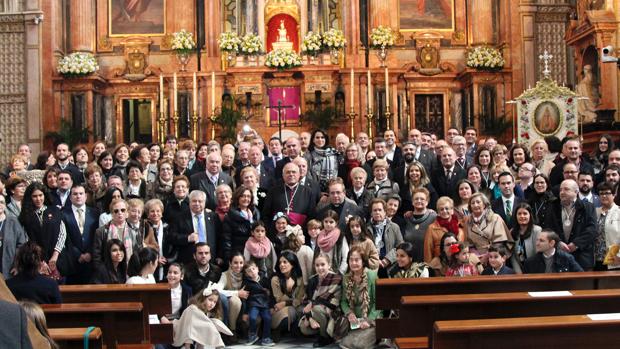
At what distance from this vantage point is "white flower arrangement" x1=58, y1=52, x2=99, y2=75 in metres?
17.8

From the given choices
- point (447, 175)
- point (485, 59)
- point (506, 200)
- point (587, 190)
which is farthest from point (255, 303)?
point (485, 59)

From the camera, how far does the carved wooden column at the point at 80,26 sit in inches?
731

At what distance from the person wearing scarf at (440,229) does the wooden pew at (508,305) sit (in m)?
2.21

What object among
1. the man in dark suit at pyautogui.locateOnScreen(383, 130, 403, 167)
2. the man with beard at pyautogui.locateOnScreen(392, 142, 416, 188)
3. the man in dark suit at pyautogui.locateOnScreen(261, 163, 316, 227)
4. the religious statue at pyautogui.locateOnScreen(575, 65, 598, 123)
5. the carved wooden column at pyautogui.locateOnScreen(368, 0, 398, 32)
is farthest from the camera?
the carved wooden column at pyautogui.locateOnScreen(368, 0, 398, 32)

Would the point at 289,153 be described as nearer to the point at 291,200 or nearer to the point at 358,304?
the point at 291,200

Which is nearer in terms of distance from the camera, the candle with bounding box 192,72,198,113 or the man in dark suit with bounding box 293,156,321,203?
the man in dark suit with bounding box 293,156,321,203

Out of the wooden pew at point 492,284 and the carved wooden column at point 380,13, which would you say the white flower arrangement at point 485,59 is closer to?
the carved wooden column at point 380,13

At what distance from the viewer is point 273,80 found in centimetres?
1823

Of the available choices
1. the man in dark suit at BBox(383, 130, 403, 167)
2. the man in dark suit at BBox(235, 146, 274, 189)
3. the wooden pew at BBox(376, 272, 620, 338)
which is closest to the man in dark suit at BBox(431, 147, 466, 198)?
the man in dark suit at BBox(383, 130, 403, 167)

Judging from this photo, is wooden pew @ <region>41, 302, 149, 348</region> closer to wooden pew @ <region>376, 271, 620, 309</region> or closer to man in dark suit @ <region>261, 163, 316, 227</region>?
wooden pew @ <region>376, 271, 620, 309</region>

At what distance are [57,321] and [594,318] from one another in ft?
10.4

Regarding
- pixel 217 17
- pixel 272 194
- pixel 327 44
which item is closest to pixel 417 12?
pixel 327 44

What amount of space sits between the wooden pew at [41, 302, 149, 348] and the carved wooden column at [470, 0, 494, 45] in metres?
14.2

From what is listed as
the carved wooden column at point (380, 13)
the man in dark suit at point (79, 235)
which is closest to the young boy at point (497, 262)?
the man in dark suit at point (79, 235)
